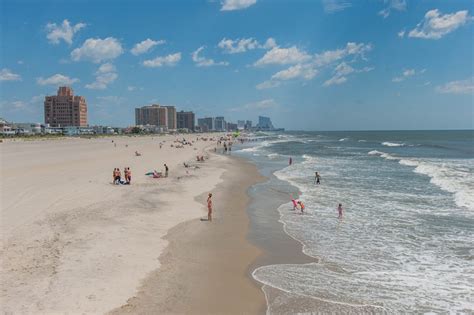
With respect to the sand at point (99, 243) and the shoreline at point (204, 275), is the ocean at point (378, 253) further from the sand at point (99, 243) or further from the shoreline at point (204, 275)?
the sand at point (99, 243)

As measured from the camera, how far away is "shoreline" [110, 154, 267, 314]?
27.7 feet

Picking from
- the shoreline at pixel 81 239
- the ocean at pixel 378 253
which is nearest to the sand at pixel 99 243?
the shoreline at pixel 81 239

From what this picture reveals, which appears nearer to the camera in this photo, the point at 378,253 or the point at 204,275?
the point at 204,275

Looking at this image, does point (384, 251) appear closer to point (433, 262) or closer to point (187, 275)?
point (433, 262)

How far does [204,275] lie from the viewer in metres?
10.3

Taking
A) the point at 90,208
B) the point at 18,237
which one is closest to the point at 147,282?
the point at 18,237

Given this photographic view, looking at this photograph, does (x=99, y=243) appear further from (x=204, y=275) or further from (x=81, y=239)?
(x=204, y=275)

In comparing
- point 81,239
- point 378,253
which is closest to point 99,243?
point 81,239

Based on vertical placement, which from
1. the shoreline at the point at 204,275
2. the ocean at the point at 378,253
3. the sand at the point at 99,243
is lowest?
the ocean at the point at 378,253

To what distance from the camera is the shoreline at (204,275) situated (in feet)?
27.7

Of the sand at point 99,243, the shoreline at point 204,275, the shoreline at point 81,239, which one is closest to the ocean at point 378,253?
the shoreline at point 204,275

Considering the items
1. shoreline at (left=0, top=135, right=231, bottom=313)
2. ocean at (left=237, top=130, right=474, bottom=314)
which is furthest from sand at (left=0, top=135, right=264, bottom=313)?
ocean at (left=237, top=130, right=474, bottom=314)

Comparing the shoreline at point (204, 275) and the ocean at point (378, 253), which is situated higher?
the shoreline at point (204, 275)

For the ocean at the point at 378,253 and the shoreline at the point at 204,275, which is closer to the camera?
the shoreline at the point at 204,275
